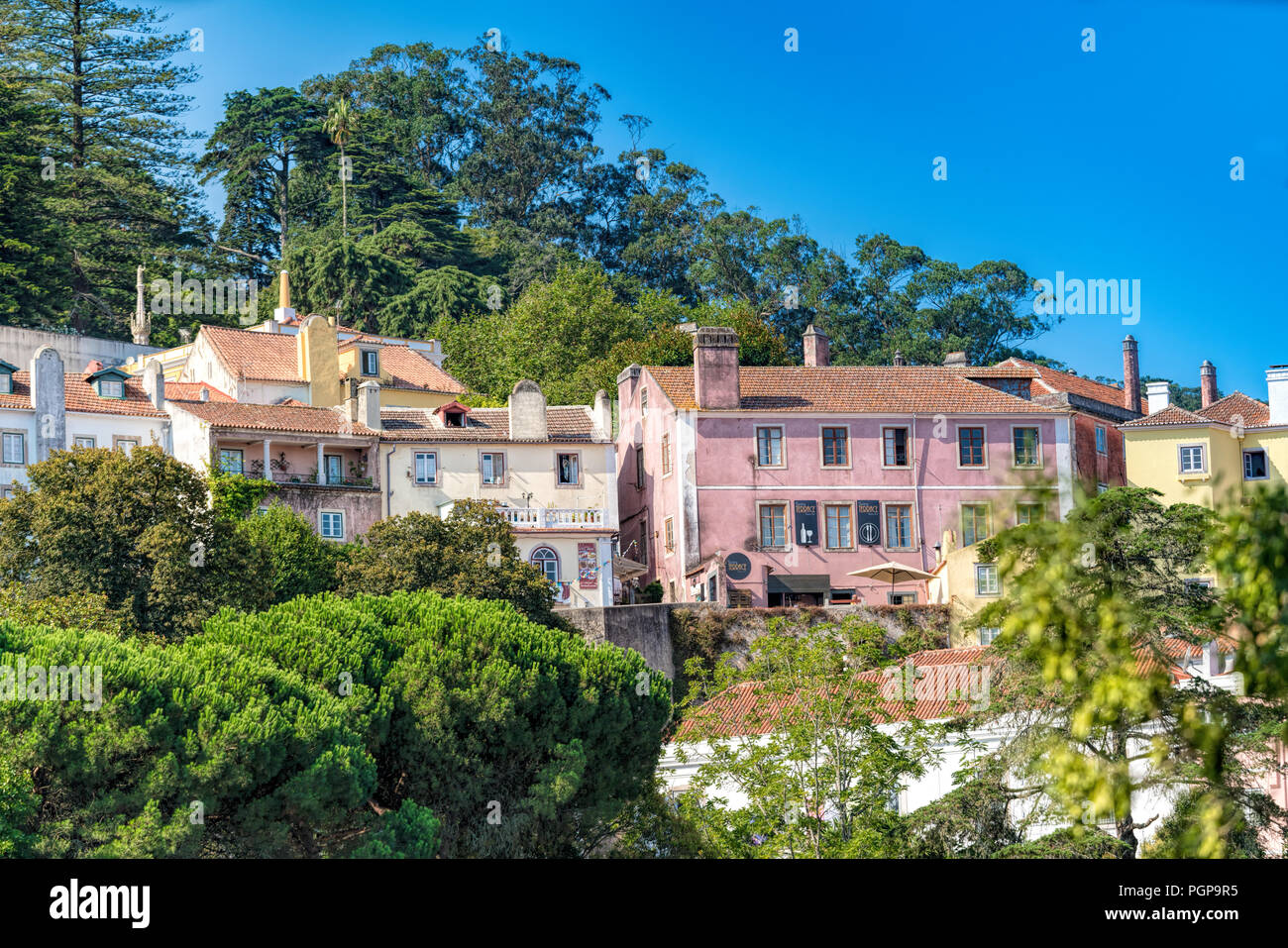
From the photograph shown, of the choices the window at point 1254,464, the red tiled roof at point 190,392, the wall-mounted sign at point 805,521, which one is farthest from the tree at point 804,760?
the red tiled roof at point 190,392

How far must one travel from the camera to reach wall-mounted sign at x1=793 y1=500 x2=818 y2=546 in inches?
2029

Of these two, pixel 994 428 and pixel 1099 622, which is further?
pixel 994 428

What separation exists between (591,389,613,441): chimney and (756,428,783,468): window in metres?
4.81

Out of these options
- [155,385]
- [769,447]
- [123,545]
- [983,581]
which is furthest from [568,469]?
[123,545]

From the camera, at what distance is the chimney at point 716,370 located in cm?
5216

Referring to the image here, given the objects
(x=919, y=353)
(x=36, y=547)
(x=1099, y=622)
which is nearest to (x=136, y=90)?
(x=919, y=353)

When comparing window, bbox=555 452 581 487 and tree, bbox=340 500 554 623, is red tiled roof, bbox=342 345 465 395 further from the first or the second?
tree, bbox=340 500 554 623

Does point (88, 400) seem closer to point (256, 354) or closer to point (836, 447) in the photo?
point (256, 354)

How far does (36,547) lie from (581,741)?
45.1ft

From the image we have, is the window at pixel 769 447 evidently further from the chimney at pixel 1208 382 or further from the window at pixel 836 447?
the chimney at pixel 1208 382

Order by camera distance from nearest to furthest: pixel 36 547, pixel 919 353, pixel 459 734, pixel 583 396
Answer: pixel 459 734
pixel 36 547
pixel 583 396
pixel 919 353

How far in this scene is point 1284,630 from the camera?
769 centimetres

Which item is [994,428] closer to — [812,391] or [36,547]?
[812,391]

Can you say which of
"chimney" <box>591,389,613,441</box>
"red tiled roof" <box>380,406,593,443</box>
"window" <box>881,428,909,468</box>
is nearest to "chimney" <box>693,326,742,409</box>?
"chimney" <box>591,389,613,441</box>
